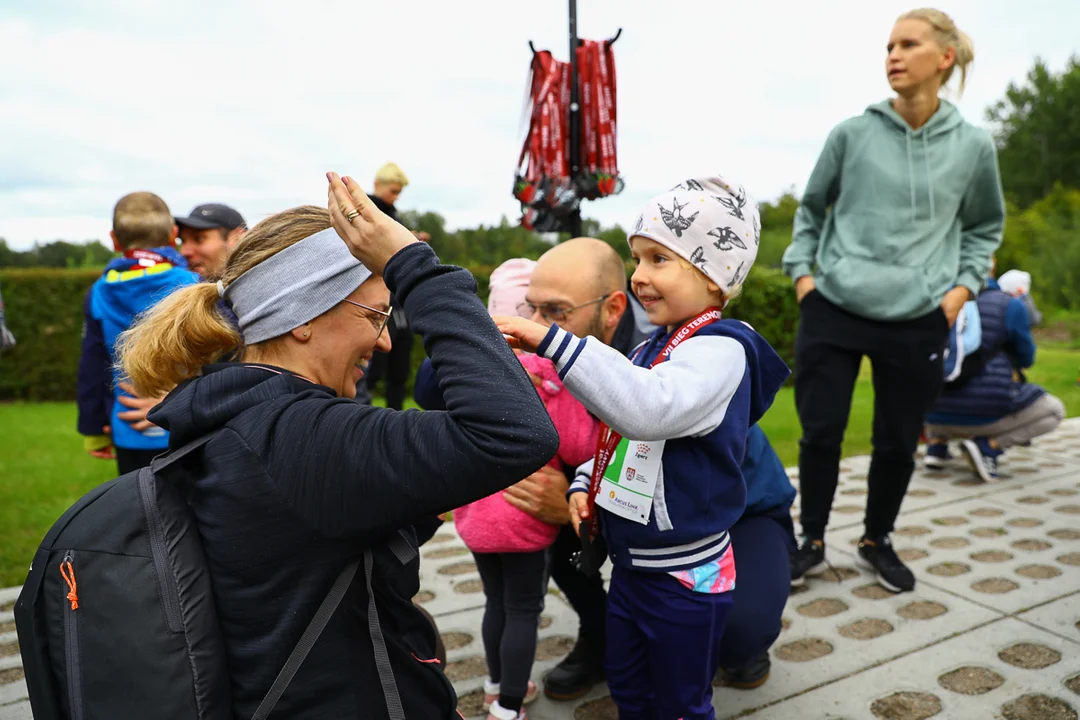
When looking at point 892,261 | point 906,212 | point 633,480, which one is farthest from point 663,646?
point 906,212

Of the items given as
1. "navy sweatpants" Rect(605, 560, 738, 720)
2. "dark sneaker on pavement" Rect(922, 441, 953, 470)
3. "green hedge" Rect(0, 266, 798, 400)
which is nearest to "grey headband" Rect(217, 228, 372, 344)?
"navy sweatpants" Rect(605, 560, 738, 720)

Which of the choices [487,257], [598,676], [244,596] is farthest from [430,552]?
[487,257]

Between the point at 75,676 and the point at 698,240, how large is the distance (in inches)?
67.4

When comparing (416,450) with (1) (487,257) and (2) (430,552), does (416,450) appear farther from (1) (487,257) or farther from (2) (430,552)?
(1) (487,257)

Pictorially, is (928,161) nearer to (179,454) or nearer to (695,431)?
(695,431)

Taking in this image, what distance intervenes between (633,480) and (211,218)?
9.49 feet

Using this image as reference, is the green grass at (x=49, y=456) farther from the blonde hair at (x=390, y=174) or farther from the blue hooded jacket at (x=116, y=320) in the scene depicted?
the blonde hair at (x=390, y=174)

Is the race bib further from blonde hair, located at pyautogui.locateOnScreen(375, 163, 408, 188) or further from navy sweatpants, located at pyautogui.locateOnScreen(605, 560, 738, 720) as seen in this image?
blonde hair, located at pyautogui.locateOnScreen(375, 163, 408, 188)

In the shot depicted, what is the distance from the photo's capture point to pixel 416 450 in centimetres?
127

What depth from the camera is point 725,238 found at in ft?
7.34

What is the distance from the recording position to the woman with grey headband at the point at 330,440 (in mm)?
1290

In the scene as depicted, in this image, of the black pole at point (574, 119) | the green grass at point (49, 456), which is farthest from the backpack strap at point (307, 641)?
the black pole at point (574, 119)

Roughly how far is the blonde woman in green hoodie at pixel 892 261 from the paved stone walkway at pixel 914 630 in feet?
0.97

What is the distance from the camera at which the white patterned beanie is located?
221cm
